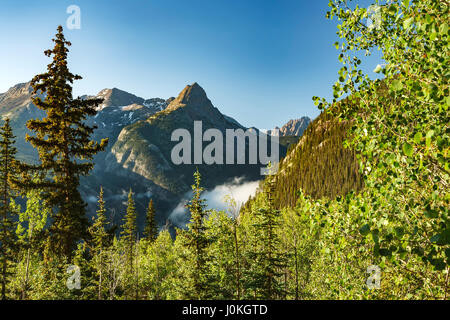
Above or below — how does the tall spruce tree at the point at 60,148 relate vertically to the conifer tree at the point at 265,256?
above

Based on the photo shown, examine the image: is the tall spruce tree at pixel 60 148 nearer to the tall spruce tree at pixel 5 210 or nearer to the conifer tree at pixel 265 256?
the tall spruce tree at pixel 5 210

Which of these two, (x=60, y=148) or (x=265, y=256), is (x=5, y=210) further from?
(x=265, y=256)

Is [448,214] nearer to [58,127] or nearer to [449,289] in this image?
[449,289]

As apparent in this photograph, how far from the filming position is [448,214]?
269cm

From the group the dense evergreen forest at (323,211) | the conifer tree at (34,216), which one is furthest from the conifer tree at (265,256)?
the conifer tree at (34,216)

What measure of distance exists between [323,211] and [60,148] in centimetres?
1552

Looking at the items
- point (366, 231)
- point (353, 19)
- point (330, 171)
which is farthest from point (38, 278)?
point (330, 171)

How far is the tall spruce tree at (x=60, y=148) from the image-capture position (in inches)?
553

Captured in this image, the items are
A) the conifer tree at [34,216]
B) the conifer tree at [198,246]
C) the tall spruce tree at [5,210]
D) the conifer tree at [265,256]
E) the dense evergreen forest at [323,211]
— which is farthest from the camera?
the conifer tree at [265,256]

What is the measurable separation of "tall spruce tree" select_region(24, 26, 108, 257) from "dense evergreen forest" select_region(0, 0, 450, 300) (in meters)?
0.07

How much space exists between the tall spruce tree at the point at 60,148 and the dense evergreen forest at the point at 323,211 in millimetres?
68

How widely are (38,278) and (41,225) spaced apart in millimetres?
2808

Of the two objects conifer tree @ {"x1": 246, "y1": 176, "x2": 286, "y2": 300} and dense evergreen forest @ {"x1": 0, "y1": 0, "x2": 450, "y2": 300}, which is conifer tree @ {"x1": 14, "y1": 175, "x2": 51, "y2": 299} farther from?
conifer tree @ {"x1": 246, "y1": 176, "x2": 286, "y2": 300}
